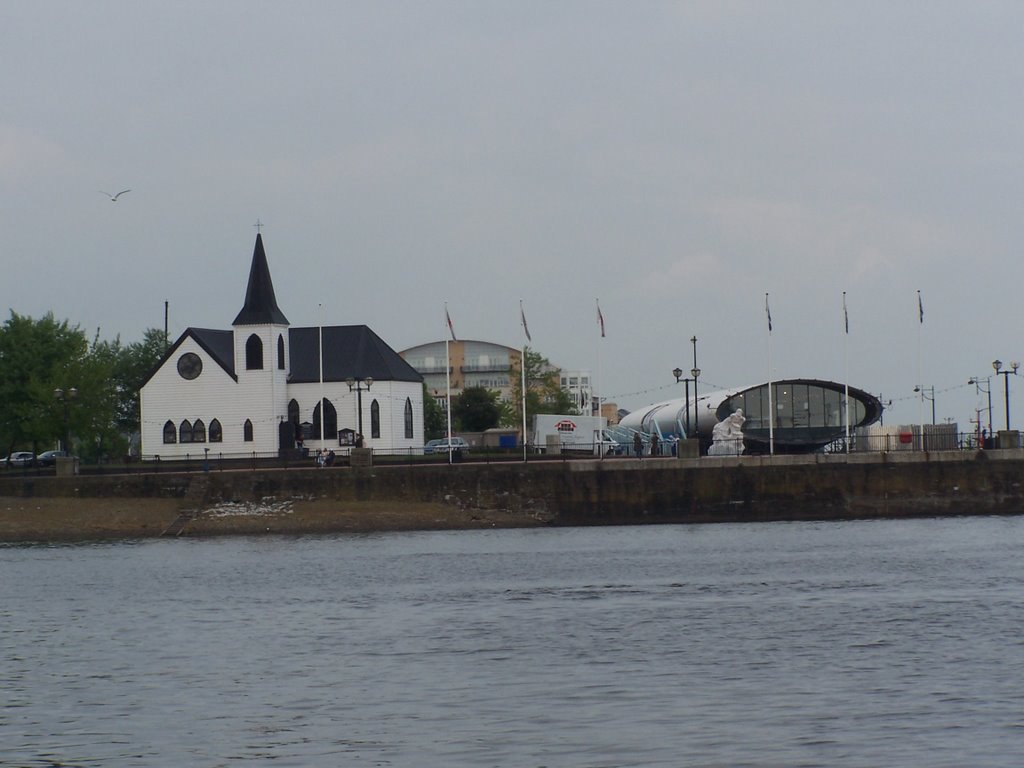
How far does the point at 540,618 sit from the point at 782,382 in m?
54.0

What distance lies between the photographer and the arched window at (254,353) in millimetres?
87000

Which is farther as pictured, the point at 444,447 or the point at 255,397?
the point at 444,447

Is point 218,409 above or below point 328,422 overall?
above

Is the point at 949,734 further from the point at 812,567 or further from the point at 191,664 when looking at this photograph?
the point at 812,567

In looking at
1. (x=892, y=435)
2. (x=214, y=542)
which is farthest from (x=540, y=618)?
(x=892, y=435)

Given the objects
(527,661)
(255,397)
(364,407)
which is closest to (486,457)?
(364,407)

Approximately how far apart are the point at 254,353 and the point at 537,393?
177 feet

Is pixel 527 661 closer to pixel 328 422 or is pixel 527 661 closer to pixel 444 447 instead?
pixel 444 447

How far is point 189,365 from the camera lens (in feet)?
287

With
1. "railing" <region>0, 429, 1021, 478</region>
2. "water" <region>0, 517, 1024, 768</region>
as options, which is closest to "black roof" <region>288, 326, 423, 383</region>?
"railing" <region>0, 429, 1021, 478</region>

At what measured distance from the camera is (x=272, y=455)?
84.2m

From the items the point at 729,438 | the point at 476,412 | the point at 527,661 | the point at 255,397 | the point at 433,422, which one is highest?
the point at 476,412

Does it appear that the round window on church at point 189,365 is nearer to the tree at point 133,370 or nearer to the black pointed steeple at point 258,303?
the black pointed steeple at point 258,303

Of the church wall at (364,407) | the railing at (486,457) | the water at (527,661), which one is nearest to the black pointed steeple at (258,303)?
the church wall at (364,407)
